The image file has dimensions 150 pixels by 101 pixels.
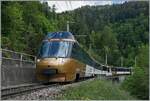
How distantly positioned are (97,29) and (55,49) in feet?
418

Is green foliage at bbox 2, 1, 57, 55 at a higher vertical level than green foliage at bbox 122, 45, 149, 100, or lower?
higher

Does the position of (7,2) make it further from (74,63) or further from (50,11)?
(50,11)

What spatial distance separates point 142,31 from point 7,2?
42.9 meters

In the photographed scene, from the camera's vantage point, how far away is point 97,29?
153 meters

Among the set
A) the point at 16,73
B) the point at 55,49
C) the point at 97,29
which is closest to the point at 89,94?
the point at 16,73

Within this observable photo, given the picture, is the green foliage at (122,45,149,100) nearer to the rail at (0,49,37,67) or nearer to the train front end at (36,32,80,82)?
the train front end at (36,32,80,82)

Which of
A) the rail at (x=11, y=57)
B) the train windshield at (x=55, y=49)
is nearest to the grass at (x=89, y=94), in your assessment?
the rail at (x=11, y=57)

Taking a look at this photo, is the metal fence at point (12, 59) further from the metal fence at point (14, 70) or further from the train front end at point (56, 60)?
the train front end at point (56, 60)

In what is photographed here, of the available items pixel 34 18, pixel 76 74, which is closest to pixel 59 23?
pixel 34 18

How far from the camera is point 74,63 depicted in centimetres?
2659

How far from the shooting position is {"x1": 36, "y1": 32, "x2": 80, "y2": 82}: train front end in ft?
81.8

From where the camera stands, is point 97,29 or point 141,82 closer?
point 141,82

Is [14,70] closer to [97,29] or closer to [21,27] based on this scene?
[21,27]

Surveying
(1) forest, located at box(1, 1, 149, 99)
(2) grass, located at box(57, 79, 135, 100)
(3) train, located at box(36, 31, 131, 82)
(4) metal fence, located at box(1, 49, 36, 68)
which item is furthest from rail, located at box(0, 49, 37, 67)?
(1) forest, located at box(1, 1, 149, 99)
